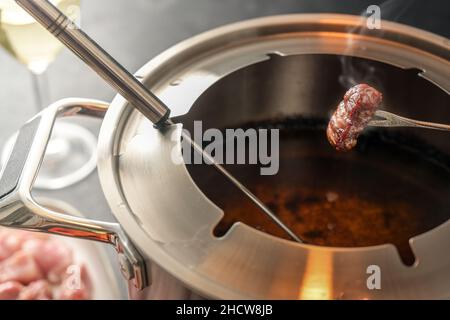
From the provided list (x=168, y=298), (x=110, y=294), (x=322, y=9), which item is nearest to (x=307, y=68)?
(x=168, y=298)

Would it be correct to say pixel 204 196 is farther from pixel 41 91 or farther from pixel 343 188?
pixel 41 91

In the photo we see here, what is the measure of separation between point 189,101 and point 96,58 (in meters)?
0.24

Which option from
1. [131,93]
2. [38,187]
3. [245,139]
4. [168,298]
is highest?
[38,187]

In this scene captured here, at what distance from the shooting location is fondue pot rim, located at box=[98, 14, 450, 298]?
910mm

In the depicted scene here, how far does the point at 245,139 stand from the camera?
1.34m

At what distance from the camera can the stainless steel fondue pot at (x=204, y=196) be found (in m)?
0.91

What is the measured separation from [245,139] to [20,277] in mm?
689

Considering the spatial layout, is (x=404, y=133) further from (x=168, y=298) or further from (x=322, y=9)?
(x=322, y=9)

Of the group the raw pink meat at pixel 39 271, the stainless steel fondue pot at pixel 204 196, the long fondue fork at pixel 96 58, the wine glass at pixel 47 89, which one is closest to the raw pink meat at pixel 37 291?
the raw pink meat at pixel 39 271

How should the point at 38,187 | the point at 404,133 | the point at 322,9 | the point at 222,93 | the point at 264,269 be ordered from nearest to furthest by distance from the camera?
the point at 264,269 < the point at 222,93 < the point at 404,133 < the point at 38,187 < the point at 322,9

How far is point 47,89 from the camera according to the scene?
1.79 m

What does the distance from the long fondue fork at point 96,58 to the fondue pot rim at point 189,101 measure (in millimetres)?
97

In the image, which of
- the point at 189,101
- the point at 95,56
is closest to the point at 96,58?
the point at 95,56

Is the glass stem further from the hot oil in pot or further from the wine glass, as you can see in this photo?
the hot oil in pot
